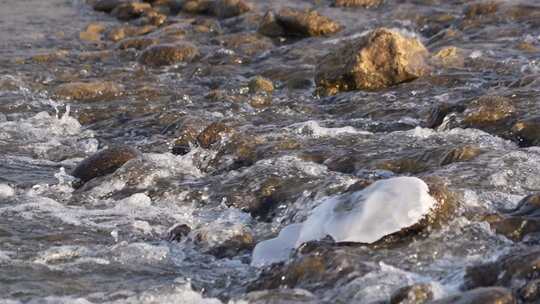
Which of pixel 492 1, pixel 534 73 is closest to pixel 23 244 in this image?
pixel 534 73

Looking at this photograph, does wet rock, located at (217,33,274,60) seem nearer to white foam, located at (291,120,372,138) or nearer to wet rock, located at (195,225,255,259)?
white foam, located at (291,120,372,138)

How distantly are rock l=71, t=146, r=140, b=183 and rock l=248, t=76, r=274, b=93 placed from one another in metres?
2.48

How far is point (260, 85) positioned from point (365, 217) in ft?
15.6

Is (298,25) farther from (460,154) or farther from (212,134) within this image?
(460,154)

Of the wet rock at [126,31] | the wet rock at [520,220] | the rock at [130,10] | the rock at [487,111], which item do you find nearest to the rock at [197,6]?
the rock at [130,10]

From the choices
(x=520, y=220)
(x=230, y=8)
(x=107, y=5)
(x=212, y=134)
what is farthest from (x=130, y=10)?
(x=520, y=220)

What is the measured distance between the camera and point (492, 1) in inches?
519

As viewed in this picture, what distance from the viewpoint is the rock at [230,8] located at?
14.7m

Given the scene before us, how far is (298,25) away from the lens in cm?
1298

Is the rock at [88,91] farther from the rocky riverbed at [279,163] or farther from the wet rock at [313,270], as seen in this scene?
the wet rock at [313,270]

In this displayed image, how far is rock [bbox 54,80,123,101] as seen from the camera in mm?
10297

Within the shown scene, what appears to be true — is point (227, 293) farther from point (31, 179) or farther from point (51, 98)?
point (51, 98)

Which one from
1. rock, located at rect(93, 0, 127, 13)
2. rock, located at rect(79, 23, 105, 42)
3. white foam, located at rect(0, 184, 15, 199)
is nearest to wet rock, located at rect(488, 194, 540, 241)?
white foam, located at rect(0, 184, 15, 199)

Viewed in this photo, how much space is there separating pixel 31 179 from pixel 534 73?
4.86 meters
